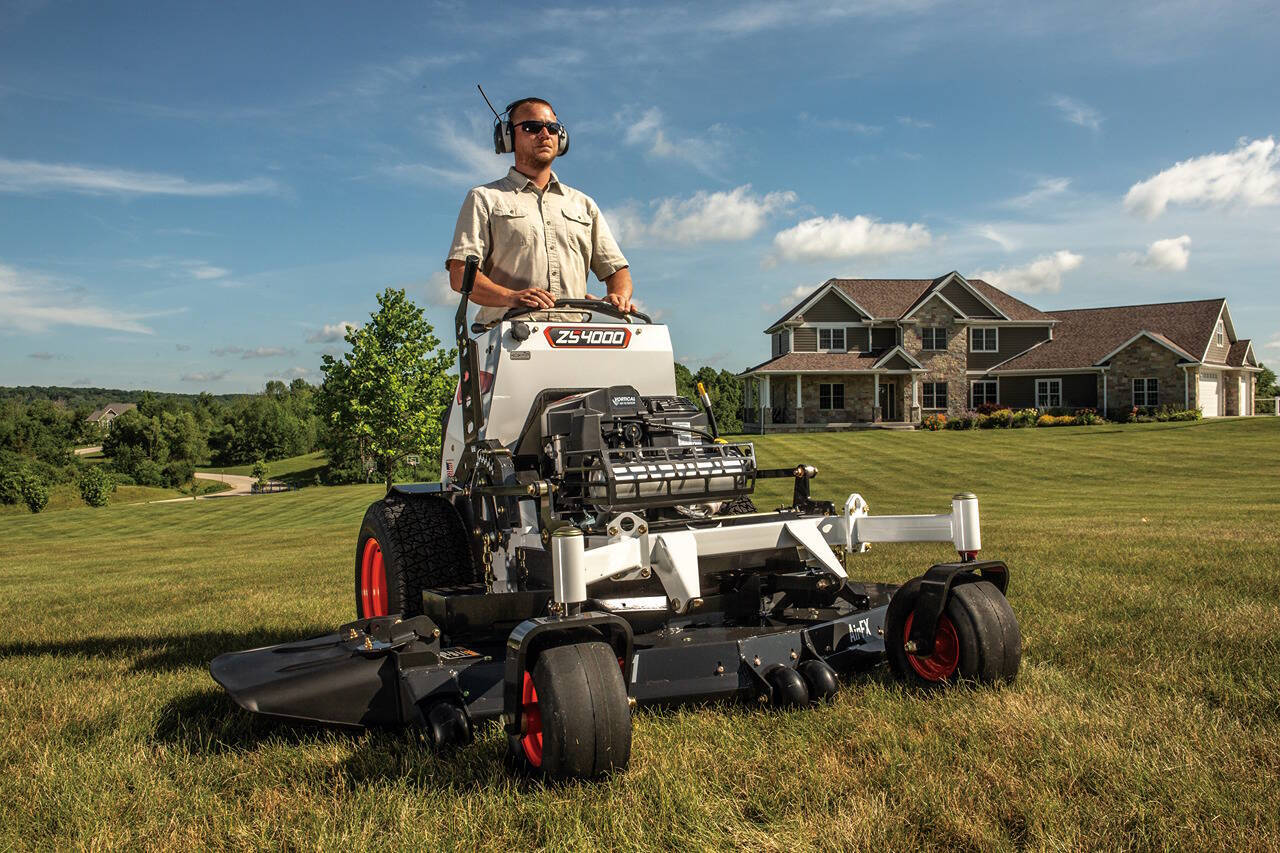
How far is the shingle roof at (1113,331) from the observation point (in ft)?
151

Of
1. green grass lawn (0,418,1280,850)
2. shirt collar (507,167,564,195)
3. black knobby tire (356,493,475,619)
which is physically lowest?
green grass lawn (0,418,1280,850)

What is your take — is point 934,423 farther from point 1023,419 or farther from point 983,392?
point 983,392

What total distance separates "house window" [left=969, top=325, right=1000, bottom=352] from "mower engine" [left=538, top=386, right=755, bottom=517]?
152 feet

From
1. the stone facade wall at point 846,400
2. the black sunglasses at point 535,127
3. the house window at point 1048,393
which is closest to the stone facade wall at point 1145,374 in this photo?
the house window at point 1048,393

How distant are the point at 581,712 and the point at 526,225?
11.1ft

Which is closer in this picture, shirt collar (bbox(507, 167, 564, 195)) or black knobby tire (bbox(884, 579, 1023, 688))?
black knobby tire (bbox(884, 579, 1023, 688))

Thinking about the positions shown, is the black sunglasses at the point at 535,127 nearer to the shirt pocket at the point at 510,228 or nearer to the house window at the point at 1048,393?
the shirt pocket at the point at 510,228

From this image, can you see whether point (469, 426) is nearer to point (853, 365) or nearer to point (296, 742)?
point (296, 742)

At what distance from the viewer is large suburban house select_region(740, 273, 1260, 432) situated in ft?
149

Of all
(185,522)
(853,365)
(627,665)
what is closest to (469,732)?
(627,665)

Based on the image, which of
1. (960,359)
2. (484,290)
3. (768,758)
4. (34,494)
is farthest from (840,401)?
(34,494)

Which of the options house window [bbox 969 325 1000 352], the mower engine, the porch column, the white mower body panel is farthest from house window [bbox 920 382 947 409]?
the mower engine

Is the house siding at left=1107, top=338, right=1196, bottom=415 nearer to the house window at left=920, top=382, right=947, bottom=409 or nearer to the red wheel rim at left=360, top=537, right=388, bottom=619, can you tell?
the house window at left=920, top=382, right=947, bottom=409

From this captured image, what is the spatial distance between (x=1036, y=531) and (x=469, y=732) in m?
10.8
